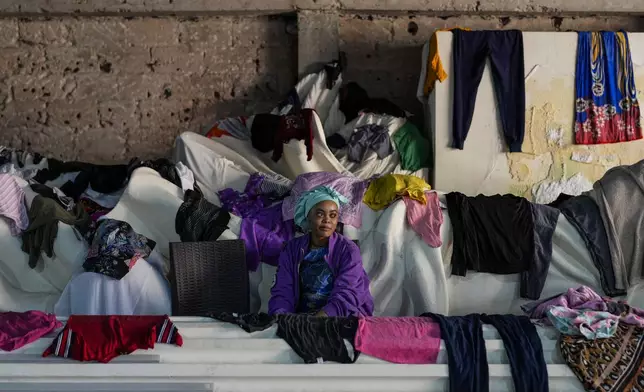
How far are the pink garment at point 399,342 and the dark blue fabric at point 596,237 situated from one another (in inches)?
54.1

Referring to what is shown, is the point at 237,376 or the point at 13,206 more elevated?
the point at 13,206

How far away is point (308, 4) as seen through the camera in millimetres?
6082

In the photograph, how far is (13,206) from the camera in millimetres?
4191

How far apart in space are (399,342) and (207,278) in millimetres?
1335

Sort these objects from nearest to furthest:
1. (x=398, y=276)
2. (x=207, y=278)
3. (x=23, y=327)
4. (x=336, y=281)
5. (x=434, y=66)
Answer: (x=23, y=327)
(x=336, y=281)
(x=207, y=278)
(x=398, y=276)
(x=434, y=66)

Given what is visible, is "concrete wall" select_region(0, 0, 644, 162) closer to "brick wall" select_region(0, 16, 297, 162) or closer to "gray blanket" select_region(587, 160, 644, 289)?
"brick wall" select_region(0, 16, 297, 162)

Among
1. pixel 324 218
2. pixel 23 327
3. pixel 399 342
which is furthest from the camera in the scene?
pixel 324 218

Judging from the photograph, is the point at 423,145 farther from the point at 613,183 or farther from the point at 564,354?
the point at 564,354

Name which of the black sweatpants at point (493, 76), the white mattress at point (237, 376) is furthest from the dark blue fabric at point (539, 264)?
the black sweatpants at point (493, 76)

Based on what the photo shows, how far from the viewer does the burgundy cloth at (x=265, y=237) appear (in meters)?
4.14

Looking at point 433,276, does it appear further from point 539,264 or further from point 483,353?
point 483,353

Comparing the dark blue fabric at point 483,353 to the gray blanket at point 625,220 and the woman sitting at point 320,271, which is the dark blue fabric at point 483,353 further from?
the gray blanket at point 625,220

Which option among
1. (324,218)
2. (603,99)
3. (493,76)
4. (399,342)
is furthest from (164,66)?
(399,342)

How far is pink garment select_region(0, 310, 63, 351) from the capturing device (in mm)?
3068
